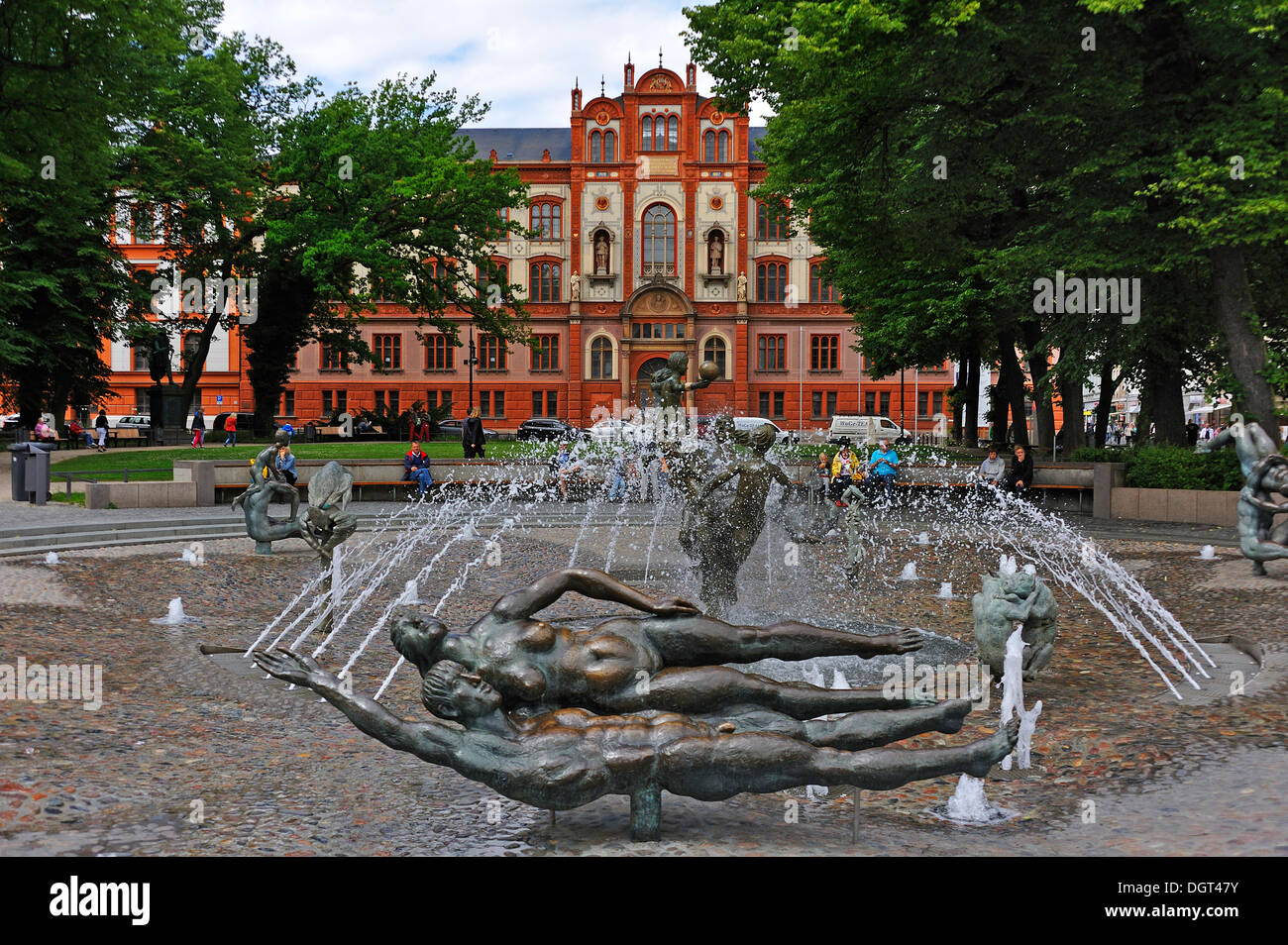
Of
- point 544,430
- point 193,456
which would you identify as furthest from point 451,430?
point 193,456

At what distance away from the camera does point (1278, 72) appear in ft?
68.0

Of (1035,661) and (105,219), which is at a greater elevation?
(105,219)

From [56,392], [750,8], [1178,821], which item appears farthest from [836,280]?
[1178,821]

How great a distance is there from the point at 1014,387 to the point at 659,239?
119ft

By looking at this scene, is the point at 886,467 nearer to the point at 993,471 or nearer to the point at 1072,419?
the point at 993,471

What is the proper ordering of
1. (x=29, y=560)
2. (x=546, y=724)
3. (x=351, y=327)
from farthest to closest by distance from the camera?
(x=351, y=327) < (x=29, y=560) < (x=546, y=724)

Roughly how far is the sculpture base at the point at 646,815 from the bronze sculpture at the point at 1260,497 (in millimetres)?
12139

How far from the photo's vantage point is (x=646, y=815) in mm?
4777

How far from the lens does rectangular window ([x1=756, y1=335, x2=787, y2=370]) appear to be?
68500 millimetres

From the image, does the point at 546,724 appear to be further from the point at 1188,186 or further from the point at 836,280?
the point at 836,280

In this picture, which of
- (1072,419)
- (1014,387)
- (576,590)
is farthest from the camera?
(1014,387)

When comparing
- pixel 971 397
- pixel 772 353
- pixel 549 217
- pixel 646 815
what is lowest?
pixel 646 815

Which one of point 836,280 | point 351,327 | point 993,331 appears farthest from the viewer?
point 351,327
